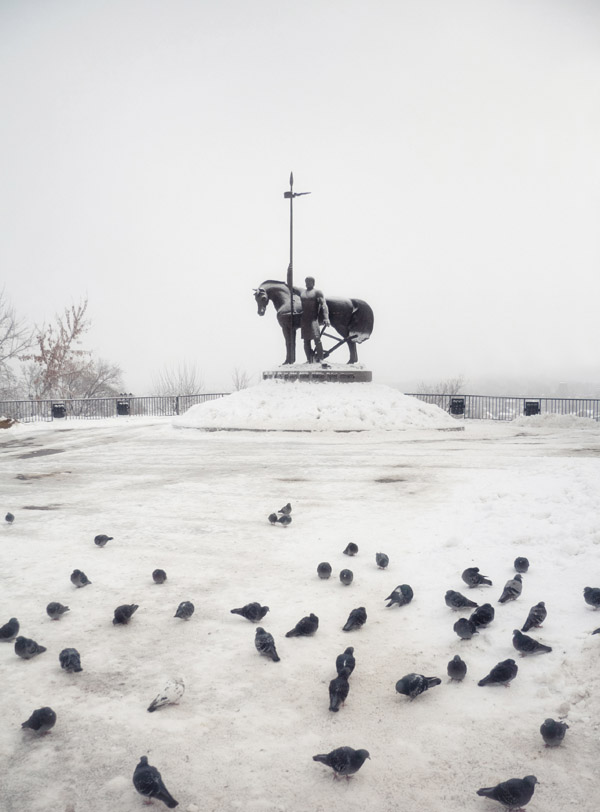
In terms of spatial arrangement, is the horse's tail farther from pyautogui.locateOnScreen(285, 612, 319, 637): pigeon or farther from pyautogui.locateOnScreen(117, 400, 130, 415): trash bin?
pyautogui.locateOnScreen(285, 612, 319, 637): pigeon

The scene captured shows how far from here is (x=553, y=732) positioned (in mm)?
2148

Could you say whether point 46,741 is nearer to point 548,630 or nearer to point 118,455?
point 548,630

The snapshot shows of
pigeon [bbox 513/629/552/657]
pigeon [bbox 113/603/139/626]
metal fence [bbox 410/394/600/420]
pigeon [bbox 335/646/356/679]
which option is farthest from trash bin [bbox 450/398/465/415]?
pigeon [bbox 335/646/356/679]

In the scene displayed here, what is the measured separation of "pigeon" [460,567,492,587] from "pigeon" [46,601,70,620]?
9.15ft

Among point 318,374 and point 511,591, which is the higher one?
point 318,374

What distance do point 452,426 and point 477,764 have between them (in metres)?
18.1

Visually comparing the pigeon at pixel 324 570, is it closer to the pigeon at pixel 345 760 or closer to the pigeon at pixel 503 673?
the pigeon at pixel 503 673

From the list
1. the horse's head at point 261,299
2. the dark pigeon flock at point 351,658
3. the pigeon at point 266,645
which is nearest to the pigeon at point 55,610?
the dark pigeon flock at point 351,658

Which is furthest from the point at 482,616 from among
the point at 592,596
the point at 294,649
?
the point at 294,649

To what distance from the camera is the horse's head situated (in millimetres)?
21656

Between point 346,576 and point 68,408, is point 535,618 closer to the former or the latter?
→ point 346,576

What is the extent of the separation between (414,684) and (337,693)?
14.5 inches

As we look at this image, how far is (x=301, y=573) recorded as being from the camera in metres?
4.39

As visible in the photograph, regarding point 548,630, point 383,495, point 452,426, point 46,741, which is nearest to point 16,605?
point 46,741
